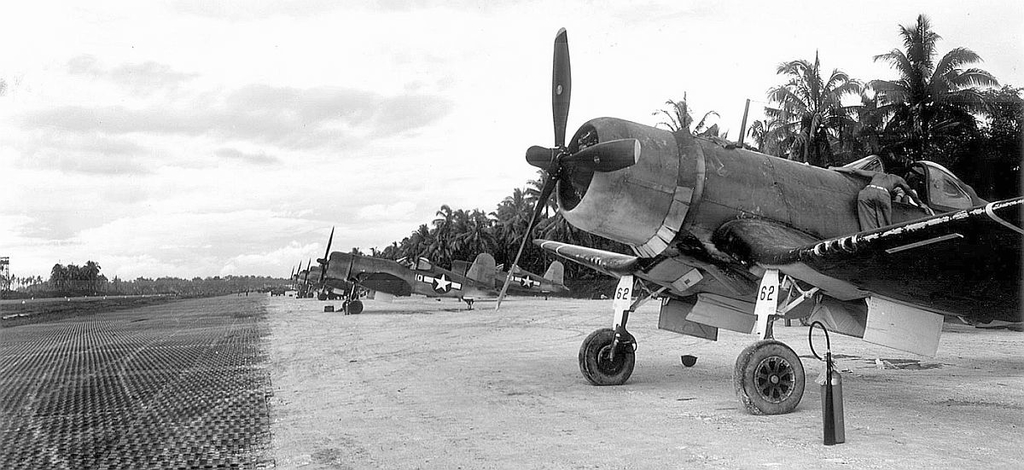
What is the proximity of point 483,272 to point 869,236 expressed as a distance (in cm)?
3017

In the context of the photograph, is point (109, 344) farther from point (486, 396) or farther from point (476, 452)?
point (476, 452)

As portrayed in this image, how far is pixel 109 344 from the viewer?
15992mm

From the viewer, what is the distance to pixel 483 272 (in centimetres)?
3578

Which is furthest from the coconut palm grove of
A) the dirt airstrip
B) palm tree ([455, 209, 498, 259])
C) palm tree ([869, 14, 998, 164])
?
palm tree ([455, 209, 498, 259])

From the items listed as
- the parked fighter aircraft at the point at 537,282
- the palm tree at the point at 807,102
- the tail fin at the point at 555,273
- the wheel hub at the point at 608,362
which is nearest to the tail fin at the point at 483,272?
the parked fighter aircraft at the point at 537,282

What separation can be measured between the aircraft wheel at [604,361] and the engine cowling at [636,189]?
1905mm

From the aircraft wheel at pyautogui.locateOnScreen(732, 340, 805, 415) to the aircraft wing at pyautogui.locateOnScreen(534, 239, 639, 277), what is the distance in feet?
7.78

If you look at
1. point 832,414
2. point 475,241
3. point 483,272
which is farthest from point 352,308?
point 475,241

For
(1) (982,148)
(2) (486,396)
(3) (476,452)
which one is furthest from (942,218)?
(1) (982,148)

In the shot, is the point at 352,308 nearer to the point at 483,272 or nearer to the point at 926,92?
the point at 483,272

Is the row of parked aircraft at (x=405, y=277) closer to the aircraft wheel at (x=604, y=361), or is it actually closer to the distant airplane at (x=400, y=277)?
the distant airplane at (x=400, y=277)

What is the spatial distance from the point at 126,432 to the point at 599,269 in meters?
6.11

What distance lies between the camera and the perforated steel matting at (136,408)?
16.9 ft

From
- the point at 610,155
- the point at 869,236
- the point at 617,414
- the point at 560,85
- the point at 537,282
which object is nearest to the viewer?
the point at 869,236
